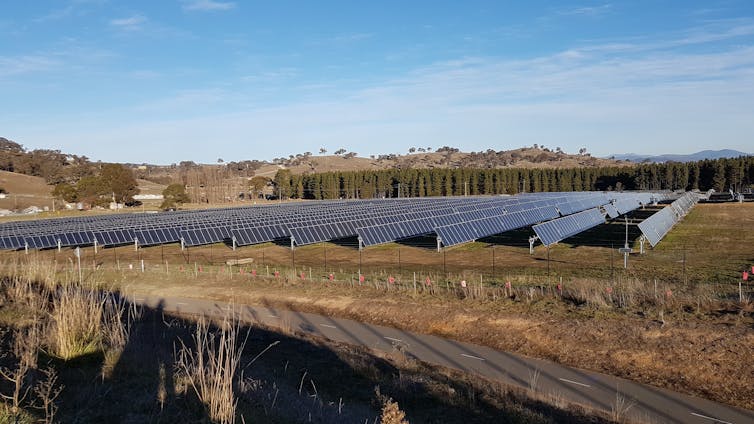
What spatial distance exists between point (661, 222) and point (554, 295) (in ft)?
83.5

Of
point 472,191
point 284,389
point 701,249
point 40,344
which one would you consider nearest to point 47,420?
point 40,344

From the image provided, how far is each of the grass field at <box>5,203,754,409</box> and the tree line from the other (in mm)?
77380

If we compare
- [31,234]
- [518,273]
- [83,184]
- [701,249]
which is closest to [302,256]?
[518,273]

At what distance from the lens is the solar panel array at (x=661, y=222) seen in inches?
1247

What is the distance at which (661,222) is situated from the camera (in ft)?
128

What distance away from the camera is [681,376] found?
12.0 meters

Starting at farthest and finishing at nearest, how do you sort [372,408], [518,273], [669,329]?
[518,273]
[669,329]
[372,408]

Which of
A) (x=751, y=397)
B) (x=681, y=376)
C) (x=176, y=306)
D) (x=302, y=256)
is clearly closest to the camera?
(x=751, y=397)

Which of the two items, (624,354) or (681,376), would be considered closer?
(681,376)

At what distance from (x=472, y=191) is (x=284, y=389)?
349ft

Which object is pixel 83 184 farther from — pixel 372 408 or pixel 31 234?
pixel 372 408

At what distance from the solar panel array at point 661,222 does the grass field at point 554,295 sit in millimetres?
947

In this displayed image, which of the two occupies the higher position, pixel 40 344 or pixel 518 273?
pixel 40 344

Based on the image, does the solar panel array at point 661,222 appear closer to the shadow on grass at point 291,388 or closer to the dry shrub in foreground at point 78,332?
the shadow on grass at point 291,388
